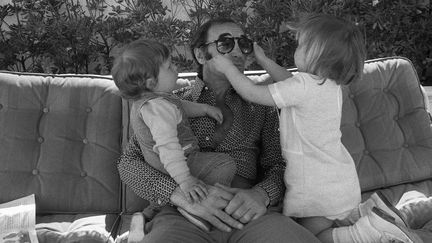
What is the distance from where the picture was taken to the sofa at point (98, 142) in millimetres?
2109

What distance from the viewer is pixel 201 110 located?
194 cm

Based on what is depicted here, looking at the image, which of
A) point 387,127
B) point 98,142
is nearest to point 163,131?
point 98,142

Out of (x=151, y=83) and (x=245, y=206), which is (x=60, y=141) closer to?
(x=151, y=83)

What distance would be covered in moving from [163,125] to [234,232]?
43 centimetres

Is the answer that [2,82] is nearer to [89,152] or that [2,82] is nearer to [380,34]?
[89,152]

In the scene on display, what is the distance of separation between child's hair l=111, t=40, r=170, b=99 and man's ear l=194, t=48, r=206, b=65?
297 millimetres

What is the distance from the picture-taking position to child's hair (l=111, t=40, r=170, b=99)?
5.70ft

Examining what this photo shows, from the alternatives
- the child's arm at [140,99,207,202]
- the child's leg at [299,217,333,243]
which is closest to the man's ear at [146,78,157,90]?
the child's arm at [140,99,207,202]

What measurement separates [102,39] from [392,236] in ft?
9.36

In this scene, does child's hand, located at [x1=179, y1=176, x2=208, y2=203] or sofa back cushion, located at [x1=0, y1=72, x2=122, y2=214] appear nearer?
child's hand, located at [x1=179, y1=176, x2=208, y2=203]

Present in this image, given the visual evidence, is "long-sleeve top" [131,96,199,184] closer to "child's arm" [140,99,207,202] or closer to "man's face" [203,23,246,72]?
"child's arm" [140,99,207,202]

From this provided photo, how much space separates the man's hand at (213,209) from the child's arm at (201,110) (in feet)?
1.12

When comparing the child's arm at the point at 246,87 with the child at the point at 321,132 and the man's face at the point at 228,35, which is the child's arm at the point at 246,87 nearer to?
the child at the point at 321,132

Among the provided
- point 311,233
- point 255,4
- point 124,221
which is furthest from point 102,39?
point 311,233
